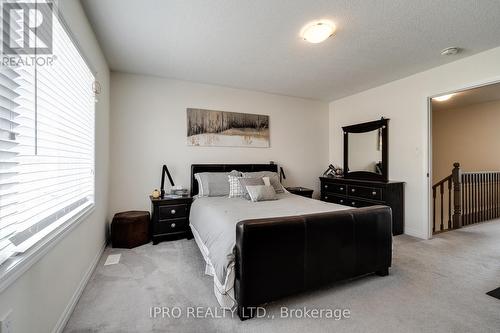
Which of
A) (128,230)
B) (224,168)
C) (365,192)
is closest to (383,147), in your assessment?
(365,192)

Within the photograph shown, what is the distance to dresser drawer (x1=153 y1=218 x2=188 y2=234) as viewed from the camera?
10.2ft

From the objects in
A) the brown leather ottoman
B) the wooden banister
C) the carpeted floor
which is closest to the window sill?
the carpeted floor

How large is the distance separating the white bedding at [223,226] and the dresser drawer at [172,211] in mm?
147

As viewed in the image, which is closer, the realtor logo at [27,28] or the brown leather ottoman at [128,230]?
the realtor logo at [27,28]

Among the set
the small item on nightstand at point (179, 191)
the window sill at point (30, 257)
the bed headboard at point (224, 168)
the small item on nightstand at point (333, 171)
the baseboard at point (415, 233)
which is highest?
the bed headboard at point (224, 168)

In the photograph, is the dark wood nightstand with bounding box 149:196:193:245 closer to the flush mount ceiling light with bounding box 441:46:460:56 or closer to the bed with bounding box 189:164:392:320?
the bed with bounding box 189:164:392:320

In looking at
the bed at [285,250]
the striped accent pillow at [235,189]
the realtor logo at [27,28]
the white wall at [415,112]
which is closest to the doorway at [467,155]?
the white wall at [415,112]

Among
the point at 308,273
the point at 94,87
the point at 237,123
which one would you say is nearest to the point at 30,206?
the point at 94,87

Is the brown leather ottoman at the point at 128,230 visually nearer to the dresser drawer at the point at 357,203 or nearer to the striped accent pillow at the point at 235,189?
the striped accent pillow at the point at 235,189

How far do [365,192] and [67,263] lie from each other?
3.94 meters

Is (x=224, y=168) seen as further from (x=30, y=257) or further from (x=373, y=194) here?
(x=30, y=257)

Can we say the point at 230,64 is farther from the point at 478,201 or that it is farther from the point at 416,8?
the point at 478,201

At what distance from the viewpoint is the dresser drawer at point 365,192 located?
140 inches

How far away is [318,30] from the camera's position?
220cm
